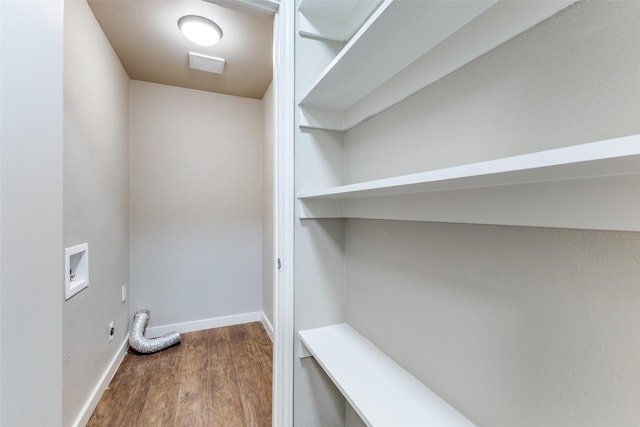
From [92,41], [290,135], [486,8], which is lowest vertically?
[290,135]

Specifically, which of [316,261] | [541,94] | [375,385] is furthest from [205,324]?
[541,94]

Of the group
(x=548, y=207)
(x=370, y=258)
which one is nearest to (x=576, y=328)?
(x=548, y=207)

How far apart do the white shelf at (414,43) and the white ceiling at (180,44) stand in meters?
0.66

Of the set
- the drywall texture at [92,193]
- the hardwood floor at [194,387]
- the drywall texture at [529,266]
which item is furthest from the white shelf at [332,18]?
the hardwood floor at [194,387]

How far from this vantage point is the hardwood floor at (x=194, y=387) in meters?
1.47

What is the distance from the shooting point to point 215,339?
2.34 m

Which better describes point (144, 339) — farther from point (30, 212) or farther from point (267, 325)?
point (30, 212)

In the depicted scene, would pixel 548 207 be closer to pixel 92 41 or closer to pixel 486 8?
pixel 486 8

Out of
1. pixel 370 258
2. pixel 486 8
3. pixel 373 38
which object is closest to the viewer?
pixel 486 8

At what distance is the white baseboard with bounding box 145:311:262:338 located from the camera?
2.36 m

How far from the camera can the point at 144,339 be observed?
2104mm

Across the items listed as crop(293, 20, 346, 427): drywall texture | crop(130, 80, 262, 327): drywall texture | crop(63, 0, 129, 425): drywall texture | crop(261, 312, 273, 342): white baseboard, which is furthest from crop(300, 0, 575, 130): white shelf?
crop(261, 312, 273, 342): white baseboard

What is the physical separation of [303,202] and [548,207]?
30.5 inches

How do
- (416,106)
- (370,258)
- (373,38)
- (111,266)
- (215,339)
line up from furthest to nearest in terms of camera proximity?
(215,339)
(111,266)
(370,258)
(416,106)
(373,38)
